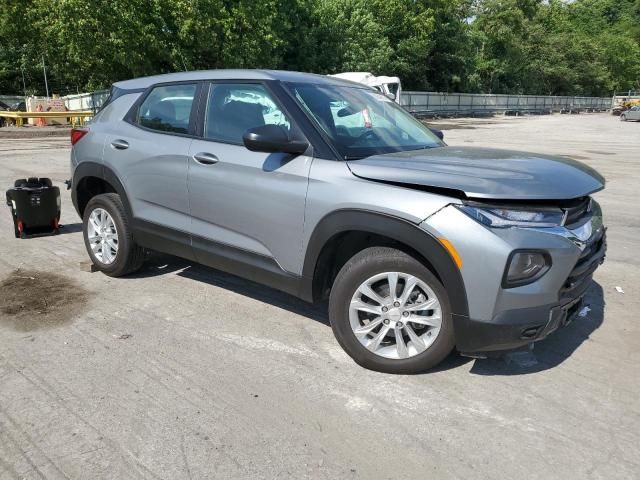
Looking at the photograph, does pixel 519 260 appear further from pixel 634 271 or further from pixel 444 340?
pixel 634 271

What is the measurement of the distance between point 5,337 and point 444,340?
2.92 meters

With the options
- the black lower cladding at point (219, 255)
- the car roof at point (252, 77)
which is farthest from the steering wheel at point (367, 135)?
the black lower cladding at point (219, 255)

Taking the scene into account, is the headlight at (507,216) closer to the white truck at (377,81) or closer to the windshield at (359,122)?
the windshield at (359,122)

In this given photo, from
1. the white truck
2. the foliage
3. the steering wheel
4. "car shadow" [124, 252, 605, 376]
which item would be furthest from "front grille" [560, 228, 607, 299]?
the foliage

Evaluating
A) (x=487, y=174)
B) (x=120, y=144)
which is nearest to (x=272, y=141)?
(x=487, y=174)

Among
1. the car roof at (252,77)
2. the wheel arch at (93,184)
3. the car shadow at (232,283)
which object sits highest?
the car roof at (252,77)

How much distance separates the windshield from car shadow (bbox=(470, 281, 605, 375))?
1.52 meters

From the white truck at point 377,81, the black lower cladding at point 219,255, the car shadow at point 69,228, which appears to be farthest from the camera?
the white truck at point 377,81

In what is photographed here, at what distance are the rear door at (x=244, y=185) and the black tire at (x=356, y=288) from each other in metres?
0.38

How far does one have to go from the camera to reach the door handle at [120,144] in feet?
15.0

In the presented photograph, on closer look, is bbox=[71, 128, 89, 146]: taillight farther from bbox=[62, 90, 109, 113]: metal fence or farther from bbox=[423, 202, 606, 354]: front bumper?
bbox=[62, 90, 109, 113]: metal fence

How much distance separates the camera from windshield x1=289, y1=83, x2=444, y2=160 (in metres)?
3.60

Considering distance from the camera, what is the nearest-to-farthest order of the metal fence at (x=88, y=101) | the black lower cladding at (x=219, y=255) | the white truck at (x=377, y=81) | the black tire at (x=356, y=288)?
1. the black tire at (x=356, y=288)
2. the black lower cladding at (x=219, y=255)
3. the white truck at (x=377, y=81)
4. the metal fence at (x=88, y=101)

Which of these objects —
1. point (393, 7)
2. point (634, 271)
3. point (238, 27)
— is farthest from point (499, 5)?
point (634, 271)
